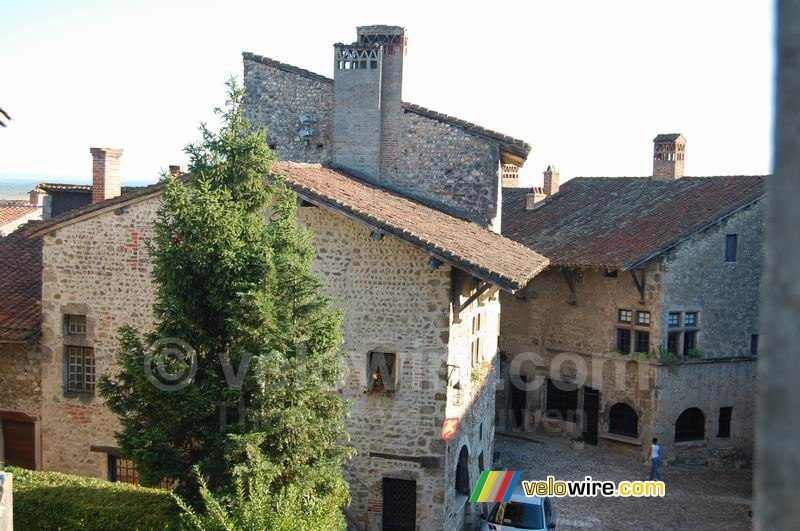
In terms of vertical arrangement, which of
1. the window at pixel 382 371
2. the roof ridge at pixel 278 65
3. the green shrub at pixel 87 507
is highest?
the roof ridge at pixel 278 65

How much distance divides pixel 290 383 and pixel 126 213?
6.10 m

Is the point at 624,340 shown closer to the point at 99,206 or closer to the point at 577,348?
the point at 577,348

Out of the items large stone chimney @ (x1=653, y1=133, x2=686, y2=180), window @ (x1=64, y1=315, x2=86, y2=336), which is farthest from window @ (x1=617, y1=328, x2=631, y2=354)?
window @ (x1=64, y1=315, x2=86, y2=336)

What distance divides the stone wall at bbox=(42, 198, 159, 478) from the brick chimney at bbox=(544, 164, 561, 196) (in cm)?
1780

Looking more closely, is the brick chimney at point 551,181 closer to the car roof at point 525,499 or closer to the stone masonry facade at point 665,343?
the stone masonry facade at point 665,343

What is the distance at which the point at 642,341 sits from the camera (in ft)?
74.7

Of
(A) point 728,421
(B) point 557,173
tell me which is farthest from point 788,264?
(B) point 557,173

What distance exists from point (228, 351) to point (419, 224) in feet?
16.7

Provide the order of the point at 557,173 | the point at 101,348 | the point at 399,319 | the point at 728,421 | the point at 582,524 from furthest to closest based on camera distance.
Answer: the point at 557,173 < the point at 728,421 < the point at 582,524 < the point at 101,348 < the point at 399,319

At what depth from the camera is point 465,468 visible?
15.6 meters

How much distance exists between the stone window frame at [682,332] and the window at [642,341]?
21.4 inches

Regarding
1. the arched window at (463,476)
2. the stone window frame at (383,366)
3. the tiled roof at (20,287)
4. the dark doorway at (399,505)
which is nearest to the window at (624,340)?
the arched window at (463,476)

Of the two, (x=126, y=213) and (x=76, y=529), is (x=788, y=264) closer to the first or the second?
(x=76, y=529)

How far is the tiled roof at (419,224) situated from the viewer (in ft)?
41.2
